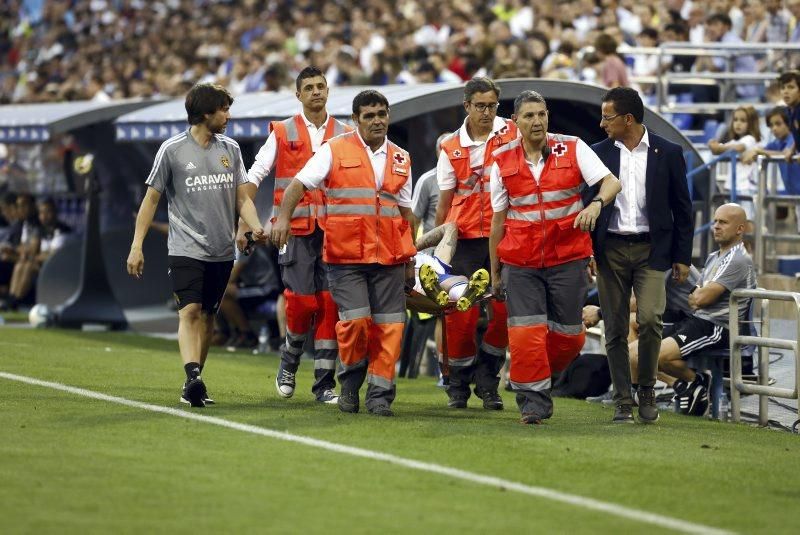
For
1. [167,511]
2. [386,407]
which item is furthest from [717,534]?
[386,407]

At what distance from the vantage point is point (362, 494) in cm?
774

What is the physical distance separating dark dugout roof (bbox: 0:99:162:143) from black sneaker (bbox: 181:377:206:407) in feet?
35.0

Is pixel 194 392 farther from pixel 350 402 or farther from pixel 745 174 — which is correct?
pixel 745 174

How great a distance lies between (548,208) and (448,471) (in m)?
2.69

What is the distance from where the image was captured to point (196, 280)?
11.2 m

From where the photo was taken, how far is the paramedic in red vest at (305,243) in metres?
11.7

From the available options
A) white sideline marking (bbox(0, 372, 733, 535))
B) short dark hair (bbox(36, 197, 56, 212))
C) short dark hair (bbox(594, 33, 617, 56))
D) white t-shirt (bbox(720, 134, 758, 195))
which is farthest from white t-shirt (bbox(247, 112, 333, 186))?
short dark hair (bbox(36, 197, 56, 212))

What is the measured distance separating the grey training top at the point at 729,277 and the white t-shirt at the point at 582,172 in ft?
6.58

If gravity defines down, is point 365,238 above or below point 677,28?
below

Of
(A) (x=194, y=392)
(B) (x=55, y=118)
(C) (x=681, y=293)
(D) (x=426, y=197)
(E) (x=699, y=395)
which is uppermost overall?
(B) (x=55, y=118)

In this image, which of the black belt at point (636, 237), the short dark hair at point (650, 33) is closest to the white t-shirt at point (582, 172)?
the black belt at point (636, 237)

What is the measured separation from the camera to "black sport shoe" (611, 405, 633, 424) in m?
11.2

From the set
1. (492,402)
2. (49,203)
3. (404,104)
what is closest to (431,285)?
(492,402)

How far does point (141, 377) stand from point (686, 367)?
4.44 m
